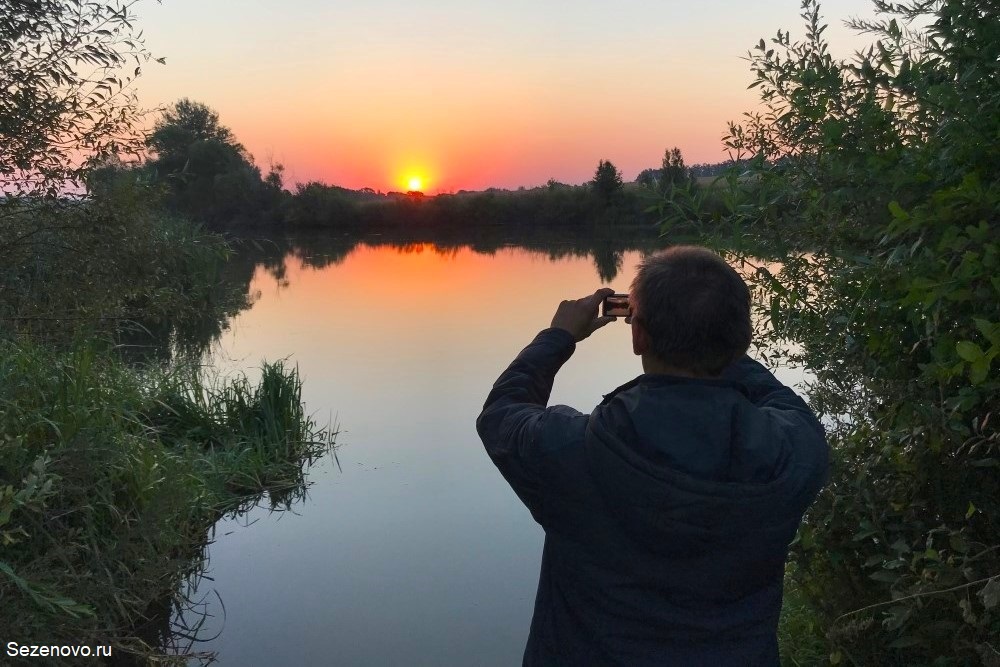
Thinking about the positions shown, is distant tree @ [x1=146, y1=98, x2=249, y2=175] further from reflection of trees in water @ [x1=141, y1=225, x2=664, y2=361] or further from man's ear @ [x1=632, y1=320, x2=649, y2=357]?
man's ear @ [x1=632, y1=320, x2=649, y2=357]

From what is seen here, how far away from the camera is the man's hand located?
1573 mm

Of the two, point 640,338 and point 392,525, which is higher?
point 640,338

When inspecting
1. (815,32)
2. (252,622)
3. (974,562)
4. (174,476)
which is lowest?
(252,622)

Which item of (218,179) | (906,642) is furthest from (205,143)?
(906,642)

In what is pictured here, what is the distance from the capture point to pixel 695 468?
3.91 feet

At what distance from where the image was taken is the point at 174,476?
13.4 ft

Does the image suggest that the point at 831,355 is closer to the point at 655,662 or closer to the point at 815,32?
the point at 815,32

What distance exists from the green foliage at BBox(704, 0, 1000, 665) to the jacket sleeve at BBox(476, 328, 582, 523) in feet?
2.15

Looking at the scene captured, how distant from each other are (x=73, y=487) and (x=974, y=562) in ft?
10.4

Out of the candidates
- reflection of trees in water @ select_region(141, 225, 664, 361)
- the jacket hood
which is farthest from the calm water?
the jacket hood

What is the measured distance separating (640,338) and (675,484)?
25 cm

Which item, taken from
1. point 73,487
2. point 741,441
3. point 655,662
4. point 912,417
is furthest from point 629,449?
point 73,487

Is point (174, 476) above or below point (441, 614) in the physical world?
above

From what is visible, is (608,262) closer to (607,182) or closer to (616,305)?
(607,182)
